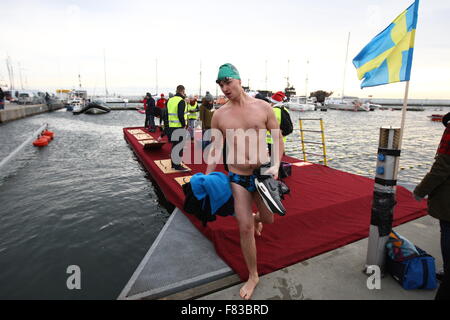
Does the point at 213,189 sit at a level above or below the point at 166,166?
above

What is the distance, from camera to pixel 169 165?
24.4 feet

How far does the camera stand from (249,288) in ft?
8.20

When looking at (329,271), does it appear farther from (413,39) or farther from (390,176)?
(413,39)

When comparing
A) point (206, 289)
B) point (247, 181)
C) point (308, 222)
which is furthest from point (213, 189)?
point (308, 222)

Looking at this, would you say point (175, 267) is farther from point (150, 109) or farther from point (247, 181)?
point (150, 109)

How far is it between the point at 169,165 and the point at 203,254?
457cm

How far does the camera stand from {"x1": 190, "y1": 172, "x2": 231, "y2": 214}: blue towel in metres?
2.48

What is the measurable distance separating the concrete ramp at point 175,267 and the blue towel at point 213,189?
822 mm

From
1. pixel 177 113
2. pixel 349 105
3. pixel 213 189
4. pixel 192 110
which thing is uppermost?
pixel 349 105

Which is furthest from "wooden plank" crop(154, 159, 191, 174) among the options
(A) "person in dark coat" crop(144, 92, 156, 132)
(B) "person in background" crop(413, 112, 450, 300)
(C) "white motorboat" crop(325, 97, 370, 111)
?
(C) "white motorboat" crop(325, 97, 370, 111)

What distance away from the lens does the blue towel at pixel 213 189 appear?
8.15 ft

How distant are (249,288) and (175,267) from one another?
0.93 meters
